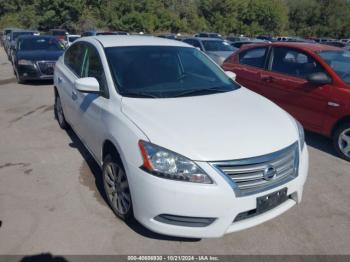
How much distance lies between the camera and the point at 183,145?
8.63 ft

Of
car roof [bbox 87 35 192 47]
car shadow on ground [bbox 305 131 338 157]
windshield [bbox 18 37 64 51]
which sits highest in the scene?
car roof [bbox 87 35 192 47]

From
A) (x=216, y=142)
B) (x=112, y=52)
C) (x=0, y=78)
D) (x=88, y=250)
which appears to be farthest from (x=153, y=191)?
(x=0, y=78)

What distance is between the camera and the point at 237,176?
2.57 meters

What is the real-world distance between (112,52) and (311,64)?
316 centimetres

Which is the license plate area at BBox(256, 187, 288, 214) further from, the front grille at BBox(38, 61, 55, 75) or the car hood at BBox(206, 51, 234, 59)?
the car hood at BBox(206, 51, 234, 59)

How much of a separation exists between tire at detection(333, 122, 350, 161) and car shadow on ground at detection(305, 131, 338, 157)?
0.59ft

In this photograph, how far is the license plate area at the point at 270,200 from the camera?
2680mm

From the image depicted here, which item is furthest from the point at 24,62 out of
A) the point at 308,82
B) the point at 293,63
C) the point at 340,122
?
the point at 340,122

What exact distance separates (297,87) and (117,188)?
137 inches

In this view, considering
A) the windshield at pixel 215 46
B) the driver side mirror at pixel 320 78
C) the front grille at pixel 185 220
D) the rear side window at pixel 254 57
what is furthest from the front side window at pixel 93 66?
the windshield at pixel 215 46

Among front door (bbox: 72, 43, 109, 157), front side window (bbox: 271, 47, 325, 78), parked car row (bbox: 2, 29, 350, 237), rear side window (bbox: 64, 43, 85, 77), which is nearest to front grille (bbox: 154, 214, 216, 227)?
parked car row (bbox: 2, 29, 350, 237)

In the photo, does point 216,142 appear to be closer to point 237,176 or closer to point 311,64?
point 237,176

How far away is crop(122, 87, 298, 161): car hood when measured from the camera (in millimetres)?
2635

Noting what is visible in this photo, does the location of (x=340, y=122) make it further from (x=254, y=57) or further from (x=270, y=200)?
(x=270, y=200)
